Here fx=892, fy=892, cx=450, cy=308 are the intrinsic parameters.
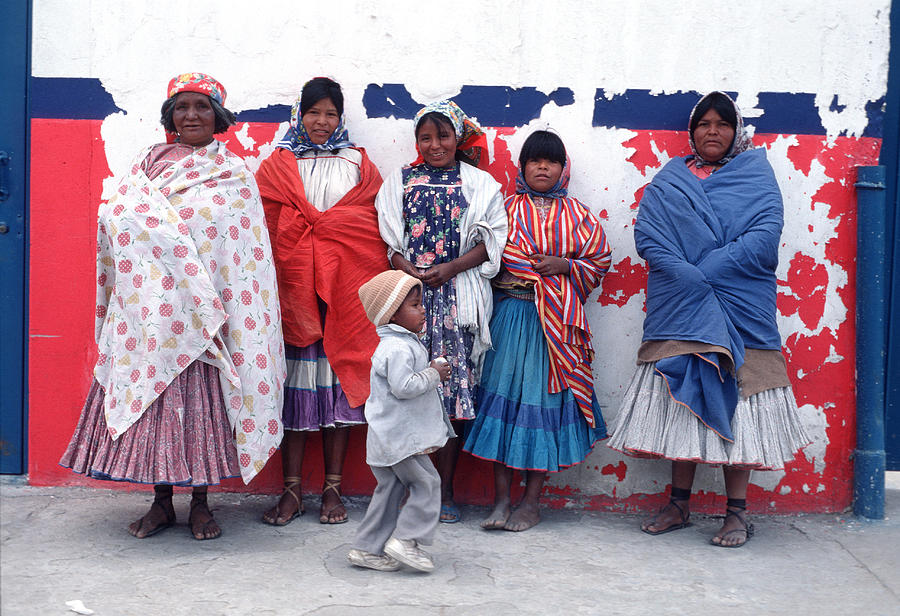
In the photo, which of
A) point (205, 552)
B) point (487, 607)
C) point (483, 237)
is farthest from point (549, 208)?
point (205, 552)

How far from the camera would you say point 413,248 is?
14.2ft

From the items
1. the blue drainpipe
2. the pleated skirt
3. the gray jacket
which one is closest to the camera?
the gray jacket

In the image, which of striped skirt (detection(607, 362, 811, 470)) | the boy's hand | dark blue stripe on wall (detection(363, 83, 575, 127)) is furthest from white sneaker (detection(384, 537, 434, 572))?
dark blue stripe on wall (detection(363, 83, 575, 127))

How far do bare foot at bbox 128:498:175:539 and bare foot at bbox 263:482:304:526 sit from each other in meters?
0.44

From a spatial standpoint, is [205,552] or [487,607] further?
[205,552]

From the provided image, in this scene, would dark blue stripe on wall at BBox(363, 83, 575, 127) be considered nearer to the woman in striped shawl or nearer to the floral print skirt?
the woman in striped shawl

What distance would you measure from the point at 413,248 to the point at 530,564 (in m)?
1.57

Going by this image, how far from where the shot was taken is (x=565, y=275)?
4301 mm

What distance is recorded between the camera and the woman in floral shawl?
3775 millimetres

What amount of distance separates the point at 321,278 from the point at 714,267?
183cm

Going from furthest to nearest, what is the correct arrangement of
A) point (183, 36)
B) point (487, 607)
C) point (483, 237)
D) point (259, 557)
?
point (183, 36)
point (483, 237)
point (259, 557)
point (487, 607)

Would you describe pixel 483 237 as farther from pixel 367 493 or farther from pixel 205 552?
pixel 205 552

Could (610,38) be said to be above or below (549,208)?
above

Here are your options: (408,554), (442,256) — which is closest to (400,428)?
(408,554)
